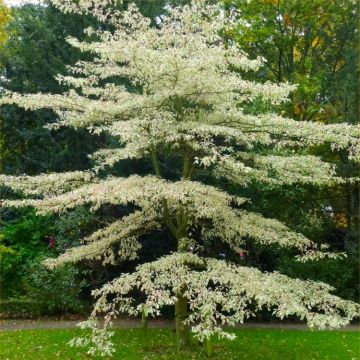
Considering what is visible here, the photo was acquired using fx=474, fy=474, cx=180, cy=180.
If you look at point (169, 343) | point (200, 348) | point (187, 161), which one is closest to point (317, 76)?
point (187, 161)

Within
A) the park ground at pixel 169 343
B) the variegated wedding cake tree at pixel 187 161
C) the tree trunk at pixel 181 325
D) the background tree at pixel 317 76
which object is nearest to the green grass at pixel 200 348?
the park ground at pixel 169 343

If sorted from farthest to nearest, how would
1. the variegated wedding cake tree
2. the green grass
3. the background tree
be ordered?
the background tree → the green grass → the variegated wedding cake tree

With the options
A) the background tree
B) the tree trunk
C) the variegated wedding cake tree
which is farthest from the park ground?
the background tree

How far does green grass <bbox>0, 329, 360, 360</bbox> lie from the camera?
26.7 feet

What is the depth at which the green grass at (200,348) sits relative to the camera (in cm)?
812

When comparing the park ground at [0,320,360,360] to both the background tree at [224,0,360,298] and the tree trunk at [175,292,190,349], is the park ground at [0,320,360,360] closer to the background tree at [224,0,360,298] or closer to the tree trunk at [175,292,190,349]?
the tree trunk at [175,292,190,349]

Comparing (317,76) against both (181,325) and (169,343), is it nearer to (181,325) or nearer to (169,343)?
(169,343)

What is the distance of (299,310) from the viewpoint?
5.75m

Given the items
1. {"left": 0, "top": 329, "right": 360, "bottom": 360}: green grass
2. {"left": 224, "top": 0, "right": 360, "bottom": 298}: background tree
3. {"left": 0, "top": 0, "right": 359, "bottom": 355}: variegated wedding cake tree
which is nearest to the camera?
{"left": 0, "top": 0, "right": 359, "bottom": 355}: variegated wedding cake tree

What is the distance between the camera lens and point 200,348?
8.49 m

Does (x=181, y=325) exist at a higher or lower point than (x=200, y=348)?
higher

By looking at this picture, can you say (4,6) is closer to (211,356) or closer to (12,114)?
(12,114)

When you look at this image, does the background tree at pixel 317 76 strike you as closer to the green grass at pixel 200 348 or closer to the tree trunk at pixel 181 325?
the green grass at pixel 200 348

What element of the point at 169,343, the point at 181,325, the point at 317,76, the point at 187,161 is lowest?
the point at 169,343
